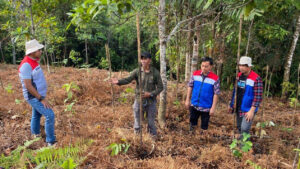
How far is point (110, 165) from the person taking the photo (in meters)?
2.53

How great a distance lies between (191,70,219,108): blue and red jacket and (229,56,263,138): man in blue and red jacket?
0.41 metres

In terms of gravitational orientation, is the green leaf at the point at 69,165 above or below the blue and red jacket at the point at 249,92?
below

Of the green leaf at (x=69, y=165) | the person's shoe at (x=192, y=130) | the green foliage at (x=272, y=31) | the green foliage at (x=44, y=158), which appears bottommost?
the person's shoe at (x=192, y=130)

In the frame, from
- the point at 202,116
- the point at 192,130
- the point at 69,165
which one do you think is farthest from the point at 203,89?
the point at 69,165

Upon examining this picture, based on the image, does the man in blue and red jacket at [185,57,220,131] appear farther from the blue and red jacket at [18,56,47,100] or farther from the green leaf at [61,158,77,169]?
the blue and red jacket at [18,56,47,100]

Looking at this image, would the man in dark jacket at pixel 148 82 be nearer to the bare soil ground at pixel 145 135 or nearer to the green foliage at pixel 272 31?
the bare soil ground at pixel 145 135

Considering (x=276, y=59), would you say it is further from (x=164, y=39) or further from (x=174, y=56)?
(x=164, y=39)

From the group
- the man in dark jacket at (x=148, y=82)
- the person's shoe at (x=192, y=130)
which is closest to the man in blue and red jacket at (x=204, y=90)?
the person's shoe at (x=192, y=130)

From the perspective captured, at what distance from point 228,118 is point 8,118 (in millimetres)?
4918

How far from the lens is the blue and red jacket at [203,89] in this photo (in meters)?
3.25

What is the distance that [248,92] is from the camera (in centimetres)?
301

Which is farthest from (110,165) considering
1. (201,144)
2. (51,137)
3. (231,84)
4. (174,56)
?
(231,84)

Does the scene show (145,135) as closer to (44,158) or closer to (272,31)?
(44,158)

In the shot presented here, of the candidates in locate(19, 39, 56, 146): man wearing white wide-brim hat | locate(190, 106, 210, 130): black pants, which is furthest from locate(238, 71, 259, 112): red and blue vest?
locate(19, 39, 56, 146): man wearing white wide-brim hat
